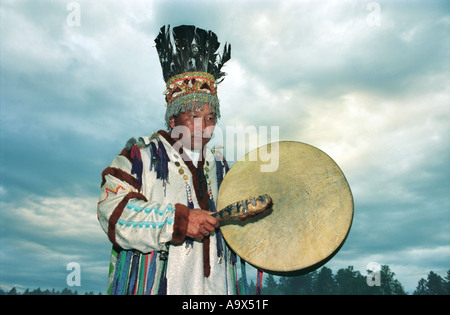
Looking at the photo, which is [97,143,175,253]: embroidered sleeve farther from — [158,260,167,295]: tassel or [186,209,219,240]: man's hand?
[158,260,167,295]: tassel

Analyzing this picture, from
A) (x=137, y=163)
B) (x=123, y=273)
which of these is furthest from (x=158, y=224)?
(x=137, y=163)

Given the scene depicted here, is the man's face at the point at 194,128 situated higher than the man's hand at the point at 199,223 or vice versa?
the man's face at the point at 194,128

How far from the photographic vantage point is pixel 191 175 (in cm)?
353

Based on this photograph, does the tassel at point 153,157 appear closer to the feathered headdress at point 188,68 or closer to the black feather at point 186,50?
the feathered headdress at point 188,68

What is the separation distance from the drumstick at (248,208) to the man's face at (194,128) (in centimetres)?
112

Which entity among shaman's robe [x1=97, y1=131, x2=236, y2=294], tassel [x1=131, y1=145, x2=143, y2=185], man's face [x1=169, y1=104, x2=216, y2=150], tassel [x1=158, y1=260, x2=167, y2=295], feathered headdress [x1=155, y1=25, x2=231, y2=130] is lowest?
tassel [x1=158, y1=260, x2=167, y2=295]

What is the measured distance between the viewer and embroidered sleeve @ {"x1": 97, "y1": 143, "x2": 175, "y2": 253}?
2.76m

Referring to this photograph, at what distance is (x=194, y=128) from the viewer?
3.70 m

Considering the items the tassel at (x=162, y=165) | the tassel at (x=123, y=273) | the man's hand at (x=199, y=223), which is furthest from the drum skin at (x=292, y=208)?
the tassel at (x=123, y=273)

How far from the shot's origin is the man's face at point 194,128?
3.69 meters

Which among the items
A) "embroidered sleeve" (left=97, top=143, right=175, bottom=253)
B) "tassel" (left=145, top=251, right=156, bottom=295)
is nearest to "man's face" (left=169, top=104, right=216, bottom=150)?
"embroidered sleeve" (left=97, top=143, right=175, bottom=253)
